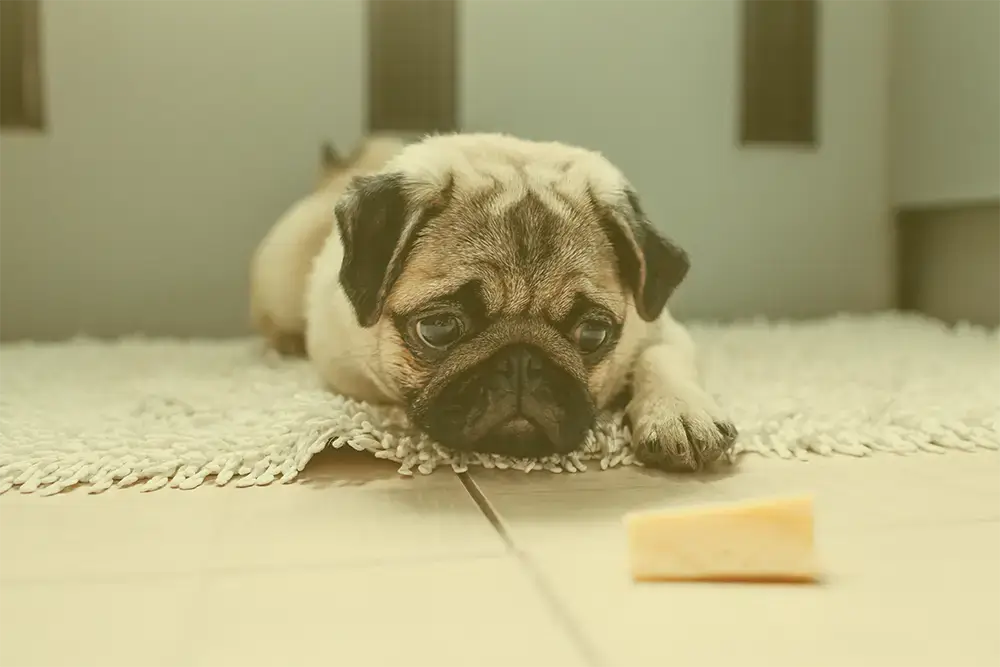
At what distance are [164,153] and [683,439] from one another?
2.32m

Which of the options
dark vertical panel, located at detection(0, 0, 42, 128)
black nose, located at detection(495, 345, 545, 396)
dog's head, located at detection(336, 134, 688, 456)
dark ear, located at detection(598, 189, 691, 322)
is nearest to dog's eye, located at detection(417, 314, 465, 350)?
dog's head, located at detection(336, 134, 688, 456)

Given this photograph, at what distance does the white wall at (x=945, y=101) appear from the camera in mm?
2934

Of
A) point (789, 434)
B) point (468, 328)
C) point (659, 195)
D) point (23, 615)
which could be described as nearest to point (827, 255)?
point (659, 195)

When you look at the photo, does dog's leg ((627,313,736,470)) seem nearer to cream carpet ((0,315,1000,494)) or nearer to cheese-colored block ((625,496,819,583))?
cream carpet ((0,315,1000,494))

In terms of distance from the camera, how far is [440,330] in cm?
148

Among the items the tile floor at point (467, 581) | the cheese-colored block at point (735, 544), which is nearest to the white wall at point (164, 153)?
the tile floor at point (467, 581)

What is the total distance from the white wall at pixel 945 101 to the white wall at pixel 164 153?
2.03 meters

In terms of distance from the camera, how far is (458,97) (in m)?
3.20

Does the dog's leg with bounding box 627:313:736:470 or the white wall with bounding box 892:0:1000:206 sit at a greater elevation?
the white wall with bounding box 892:0:1000:206

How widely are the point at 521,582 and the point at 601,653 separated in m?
0.18

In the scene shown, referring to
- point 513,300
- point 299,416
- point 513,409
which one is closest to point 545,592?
point 513,409

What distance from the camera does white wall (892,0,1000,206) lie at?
2934 mm

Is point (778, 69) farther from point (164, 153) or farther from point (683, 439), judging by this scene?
point (683, 439)

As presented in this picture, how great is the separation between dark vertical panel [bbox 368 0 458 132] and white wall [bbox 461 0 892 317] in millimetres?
70
